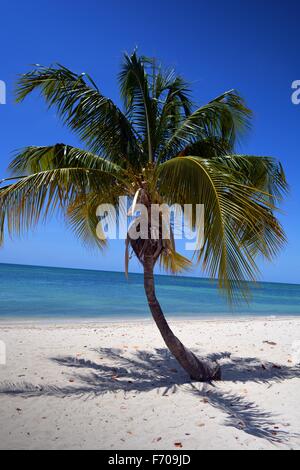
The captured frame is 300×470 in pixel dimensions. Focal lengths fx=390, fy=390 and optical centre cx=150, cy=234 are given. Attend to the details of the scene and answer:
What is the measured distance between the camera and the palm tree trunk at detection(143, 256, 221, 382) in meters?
6.35

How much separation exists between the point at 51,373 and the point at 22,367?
0.61 meters

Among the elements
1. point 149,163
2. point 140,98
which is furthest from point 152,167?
point 140,98

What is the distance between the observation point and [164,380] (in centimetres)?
648

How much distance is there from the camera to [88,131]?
6.68m

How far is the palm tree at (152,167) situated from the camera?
502cm

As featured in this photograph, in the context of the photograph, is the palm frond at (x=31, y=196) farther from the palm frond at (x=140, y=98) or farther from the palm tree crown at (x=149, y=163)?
the palm frond at (x=140, y=98)

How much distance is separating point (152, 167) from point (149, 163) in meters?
0.09

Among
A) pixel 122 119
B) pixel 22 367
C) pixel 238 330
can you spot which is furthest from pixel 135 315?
pixel 122 119

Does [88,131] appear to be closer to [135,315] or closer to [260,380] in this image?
[260,380]

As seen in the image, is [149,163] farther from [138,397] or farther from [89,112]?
[138,397]

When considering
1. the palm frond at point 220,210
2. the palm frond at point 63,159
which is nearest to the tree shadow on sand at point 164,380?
the palm frond at point 220,210

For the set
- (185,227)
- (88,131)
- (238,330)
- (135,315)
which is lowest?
(135,315)

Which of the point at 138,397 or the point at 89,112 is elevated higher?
the point at 89,112

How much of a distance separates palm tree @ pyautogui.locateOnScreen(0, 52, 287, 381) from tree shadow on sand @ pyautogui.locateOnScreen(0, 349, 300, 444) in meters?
0.55
